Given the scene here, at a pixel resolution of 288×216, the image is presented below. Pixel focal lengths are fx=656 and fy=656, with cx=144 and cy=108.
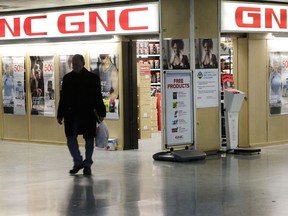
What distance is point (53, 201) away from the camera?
8641 mm

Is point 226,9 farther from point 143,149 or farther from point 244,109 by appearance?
point 143,149

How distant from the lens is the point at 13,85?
15859 mm

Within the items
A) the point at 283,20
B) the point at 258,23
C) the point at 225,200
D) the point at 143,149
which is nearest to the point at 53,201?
the point at 225,200

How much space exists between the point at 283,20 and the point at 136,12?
3.42 m

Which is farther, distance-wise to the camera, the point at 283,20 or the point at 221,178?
the point at 283,20

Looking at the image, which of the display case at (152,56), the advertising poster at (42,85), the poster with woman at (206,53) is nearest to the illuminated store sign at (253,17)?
the poster with woman at (206,53)

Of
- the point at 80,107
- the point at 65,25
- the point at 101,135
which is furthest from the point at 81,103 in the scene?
the point at 65,25

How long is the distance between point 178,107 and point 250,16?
103 inches

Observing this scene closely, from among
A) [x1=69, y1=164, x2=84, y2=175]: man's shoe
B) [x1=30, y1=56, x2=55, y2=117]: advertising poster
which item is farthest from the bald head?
[x1=30, y1=56, x2=55, y2=117]: advertising poster

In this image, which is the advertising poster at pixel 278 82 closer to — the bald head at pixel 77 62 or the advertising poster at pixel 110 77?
the advertising poster at pixel 110 77

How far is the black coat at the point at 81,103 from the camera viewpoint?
34.8ft

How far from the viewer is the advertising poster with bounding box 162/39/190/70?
12.6 metres

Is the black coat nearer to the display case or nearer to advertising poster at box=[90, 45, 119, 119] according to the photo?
advertising poster at box=[90, 45, 119, 119]

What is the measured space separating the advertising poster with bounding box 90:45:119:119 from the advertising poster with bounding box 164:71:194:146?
5.62 ft
